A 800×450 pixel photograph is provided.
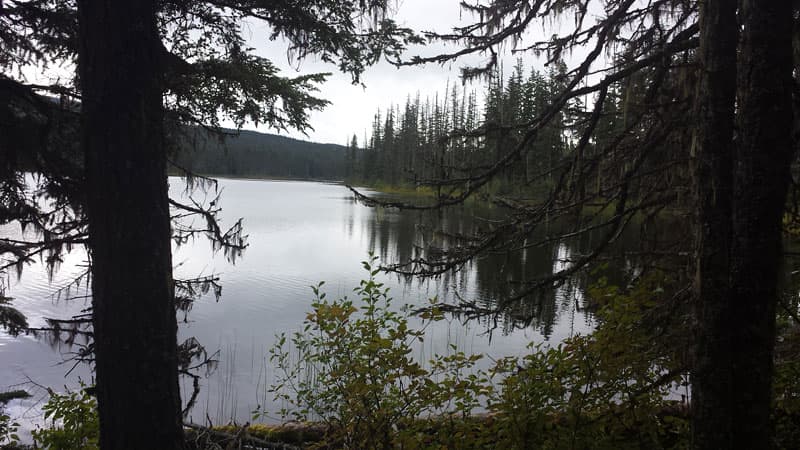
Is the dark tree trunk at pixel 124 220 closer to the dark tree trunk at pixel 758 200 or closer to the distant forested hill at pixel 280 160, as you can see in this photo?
the dark tree trunk at pixel 758 200

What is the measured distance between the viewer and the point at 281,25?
13.3 ft

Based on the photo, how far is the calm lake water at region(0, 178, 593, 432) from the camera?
24.9 ft

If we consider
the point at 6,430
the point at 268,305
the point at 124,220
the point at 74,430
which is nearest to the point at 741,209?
the point at 124,220

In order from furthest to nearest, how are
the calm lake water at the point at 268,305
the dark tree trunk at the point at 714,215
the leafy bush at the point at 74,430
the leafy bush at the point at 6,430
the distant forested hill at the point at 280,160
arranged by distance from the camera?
the distant forested hill at the point at 280,160 < the calm lake water at the point at 268,305 < the leafy bush at the point at 6,430 < the leafy bush at the point at 74,430 < the dark tree trunk at the point at 714,215

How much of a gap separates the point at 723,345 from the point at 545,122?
1.99 meters

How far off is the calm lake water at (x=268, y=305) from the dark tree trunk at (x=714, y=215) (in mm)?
1151

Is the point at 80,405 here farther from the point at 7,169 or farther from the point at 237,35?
the point at 237,35

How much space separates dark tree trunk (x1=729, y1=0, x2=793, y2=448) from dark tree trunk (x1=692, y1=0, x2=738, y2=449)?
0.04 meters

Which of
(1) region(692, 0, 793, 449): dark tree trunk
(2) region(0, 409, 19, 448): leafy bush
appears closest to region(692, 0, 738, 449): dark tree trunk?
(1) region(692, 0, 793, 449): dark tree trunk

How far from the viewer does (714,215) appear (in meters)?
2.58

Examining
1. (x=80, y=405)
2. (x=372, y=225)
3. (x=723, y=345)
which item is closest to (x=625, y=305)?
(x=723, y=345)

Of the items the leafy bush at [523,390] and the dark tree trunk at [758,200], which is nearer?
the dark tree trunk at [758,200]

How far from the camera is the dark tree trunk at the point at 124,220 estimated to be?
2615 mm

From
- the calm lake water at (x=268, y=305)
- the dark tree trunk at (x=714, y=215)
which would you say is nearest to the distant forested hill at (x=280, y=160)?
the calm lake water at (x=268, y=305)
